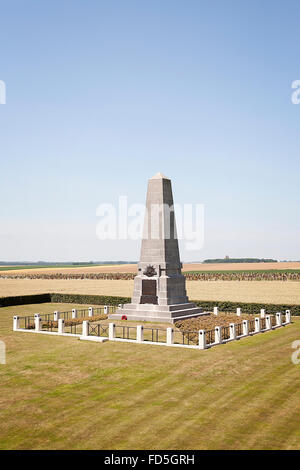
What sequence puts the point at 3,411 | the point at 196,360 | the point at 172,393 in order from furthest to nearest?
the point at 196,360
the point at 172,393
the point at 3,411

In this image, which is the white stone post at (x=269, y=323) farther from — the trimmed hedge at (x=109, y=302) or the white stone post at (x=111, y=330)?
the white stone post at (x=111, y=330)

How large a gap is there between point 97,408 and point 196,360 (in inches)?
337

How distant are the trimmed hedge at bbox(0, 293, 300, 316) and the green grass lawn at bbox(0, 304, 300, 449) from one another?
49.3ft

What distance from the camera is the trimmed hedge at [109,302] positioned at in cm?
4309

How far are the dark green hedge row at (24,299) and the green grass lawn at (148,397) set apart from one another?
2540 cm

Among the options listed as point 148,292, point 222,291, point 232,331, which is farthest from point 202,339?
point 222,291

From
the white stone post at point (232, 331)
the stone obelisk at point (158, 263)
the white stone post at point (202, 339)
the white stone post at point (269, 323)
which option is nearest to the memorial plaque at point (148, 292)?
the stone obelisk at point (158, 263)

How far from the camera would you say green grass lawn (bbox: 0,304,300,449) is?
14.0 metres

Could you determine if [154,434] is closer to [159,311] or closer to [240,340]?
[240,340]

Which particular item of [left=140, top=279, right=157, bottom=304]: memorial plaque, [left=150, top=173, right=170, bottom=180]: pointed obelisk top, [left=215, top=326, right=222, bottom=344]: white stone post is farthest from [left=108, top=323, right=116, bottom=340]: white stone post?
[left=150, top=173, right=170, bottom=180]: pointed obelisk top

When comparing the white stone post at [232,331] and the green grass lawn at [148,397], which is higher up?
the white stone post at [232,331]

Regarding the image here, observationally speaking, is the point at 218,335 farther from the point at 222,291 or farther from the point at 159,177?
the point at 222,291

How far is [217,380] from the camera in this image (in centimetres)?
2033

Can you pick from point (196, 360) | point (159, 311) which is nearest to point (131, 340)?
point (196, 360)
